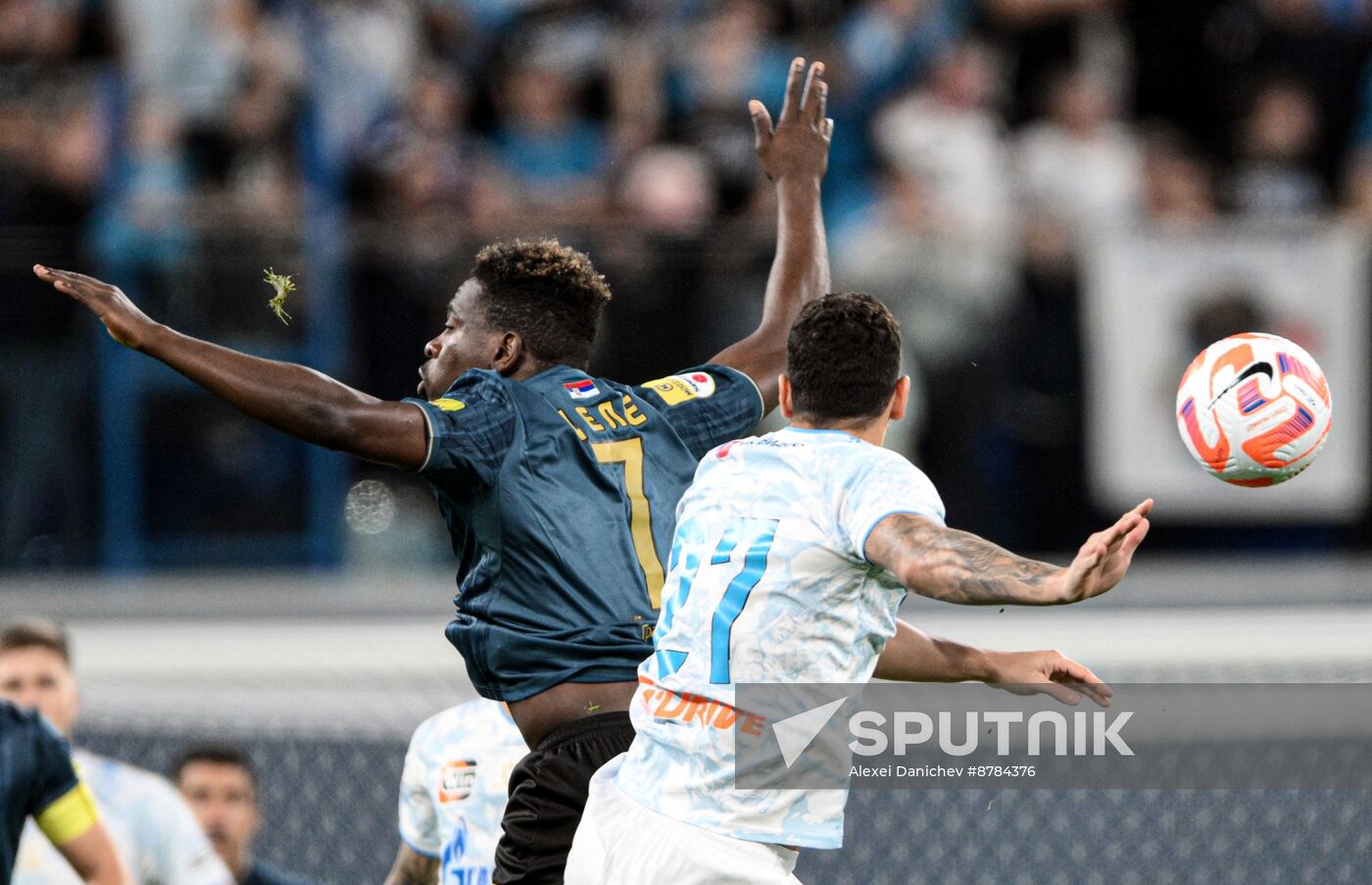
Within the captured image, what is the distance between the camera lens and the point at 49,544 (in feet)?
30.7

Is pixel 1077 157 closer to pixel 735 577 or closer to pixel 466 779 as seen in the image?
pixel 466 779

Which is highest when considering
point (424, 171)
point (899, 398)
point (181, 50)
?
point (181, 50)

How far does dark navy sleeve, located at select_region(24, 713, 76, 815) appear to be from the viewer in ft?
20.2

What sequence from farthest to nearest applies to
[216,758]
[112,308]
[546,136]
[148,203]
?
[546,136]
[148,203]
[216,758]
[112,308]

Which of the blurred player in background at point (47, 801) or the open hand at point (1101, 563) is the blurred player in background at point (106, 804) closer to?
the blurred player in background at point (47, 801)

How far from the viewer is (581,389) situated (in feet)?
15.6

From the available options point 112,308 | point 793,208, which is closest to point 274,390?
point 112,308

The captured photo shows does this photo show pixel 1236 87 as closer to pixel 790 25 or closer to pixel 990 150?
pixel 990 150

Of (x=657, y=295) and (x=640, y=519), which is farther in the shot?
(x=657, y=295)

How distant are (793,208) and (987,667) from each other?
72.2 inches

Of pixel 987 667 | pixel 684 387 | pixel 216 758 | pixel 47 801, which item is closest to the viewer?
pixel 987 667

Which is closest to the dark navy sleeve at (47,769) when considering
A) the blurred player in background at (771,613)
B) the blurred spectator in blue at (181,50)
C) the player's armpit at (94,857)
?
the player's armpit at (94,857)

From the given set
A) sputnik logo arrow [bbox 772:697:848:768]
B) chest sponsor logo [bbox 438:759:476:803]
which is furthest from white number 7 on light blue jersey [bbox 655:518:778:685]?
chest sponsor logo [bbox 438:759:476:803]

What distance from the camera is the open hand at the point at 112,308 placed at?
418 cm
